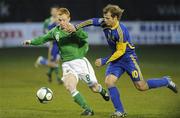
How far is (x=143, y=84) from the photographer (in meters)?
11.8

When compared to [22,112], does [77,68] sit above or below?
above

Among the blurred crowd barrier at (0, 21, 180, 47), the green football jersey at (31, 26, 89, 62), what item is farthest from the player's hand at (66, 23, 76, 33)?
the blurred crowd barrier at (0, 21, 180, 47)

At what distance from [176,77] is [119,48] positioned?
7.60 metres

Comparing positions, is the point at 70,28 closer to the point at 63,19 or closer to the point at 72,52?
the point at 63,19

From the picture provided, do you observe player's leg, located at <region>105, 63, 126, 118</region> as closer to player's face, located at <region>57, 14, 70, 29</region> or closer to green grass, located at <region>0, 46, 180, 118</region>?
green grass, located at <region>0, 46, 180, 118</region>

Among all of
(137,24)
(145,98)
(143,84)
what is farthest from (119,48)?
(137,24)

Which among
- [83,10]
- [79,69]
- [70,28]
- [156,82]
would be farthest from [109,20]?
[83,10]

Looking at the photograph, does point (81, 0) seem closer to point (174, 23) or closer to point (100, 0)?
point (100, 0)

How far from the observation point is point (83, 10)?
33438mm

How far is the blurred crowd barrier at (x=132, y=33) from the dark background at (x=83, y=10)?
3.08 ft

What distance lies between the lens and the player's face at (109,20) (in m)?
11.3

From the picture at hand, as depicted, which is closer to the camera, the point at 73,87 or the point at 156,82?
the point at 73,87

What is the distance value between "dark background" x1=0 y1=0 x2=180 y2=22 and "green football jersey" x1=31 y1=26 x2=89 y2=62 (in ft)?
68.2

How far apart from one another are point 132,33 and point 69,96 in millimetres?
17597
